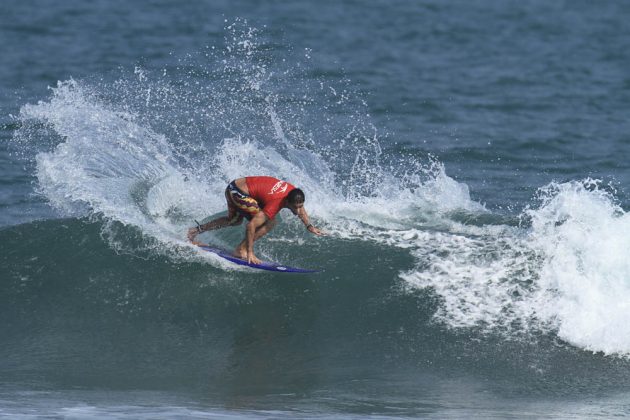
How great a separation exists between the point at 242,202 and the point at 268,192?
1.20 ft

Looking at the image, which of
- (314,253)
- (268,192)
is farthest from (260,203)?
(314,253)

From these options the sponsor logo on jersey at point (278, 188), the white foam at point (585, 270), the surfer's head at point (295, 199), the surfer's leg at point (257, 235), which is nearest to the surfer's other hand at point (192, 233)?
the surfer's leg at point (257, 235)

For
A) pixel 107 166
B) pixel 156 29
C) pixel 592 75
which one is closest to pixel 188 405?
pixel 107 166

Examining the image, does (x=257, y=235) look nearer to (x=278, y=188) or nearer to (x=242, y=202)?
(x=242, y=202)

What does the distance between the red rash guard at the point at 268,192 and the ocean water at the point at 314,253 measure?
1130 mm

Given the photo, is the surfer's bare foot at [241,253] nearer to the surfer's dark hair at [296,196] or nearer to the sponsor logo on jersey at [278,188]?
the sponsor logo on jersey at [278,188]

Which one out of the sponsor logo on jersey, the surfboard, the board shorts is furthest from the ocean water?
the sponsor logo on jersey

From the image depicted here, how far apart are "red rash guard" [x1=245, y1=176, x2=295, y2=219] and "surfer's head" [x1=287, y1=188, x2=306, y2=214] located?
13 centimetres

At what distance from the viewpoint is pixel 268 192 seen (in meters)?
13.2

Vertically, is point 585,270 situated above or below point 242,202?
below

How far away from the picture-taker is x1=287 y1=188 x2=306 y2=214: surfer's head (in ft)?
42.7

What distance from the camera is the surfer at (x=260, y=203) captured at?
1318 cm

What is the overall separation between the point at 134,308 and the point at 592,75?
772 inches

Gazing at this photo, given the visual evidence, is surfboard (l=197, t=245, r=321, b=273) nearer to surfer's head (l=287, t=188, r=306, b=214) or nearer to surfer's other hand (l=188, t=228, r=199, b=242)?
surfer's other hand (l=188, t=228, r=199, b=242)
